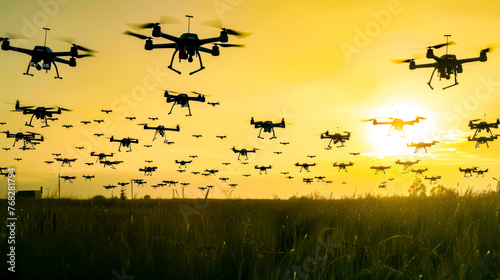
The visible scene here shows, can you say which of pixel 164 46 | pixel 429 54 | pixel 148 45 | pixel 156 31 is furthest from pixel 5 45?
pixel 429 54

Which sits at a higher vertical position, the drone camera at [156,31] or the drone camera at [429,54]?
the drone camera at [429,54]

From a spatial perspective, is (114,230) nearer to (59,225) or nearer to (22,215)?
(59,225)

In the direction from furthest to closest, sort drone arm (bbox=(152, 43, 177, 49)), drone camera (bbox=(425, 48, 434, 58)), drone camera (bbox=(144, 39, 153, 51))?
drone camera (bbox=(425, 48, 434, 58)) < drone arm (bbox=(152, 43, 177, 49)) < drone camera (bbox=(144, 39, 153, 51))

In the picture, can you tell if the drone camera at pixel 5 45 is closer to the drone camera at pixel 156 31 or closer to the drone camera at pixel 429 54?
the drone camera at pixel 156 31

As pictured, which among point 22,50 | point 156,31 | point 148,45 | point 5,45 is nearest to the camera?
point 156,31

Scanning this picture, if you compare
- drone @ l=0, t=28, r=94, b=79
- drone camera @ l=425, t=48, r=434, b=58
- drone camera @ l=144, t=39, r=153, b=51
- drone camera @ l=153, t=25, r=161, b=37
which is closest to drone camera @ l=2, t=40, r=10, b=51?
drone @ l=0, t=28, r=94, b=79

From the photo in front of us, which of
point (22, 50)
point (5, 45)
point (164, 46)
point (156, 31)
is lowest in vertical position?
point (156, 31)

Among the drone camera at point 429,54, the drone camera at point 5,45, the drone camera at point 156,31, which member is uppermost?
the drone camera at point 5,45

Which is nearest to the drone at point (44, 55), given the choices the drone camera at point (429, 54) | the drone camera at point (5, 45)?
the drone camera at point (5, 45)

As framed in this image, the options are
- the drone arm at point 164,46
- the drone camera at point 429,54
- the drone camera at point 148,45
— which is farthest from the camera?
the drone camera at point 429,54

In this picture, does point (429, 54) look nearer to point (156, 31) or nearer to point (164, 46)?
point (164, 46)

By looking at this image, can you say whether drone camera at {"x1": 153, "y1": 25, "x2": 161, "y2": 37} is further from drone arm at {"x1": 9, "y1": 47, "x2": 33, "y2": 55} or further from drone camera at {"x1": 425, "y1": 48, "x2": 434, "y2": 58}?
drone camera at {"x1": 425, "y1": 48, "x2": 434, "y2": 58}
